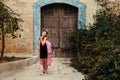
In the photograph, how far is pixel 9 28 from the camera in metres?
13.6

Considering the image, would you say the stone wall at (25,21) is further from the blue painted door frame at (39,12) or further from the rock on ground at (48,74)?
the rock on ground at (48,74)

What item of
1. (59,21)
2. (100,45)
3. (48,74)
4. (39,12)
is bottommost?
(48,74)

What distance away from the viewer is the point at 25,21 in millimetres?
16422

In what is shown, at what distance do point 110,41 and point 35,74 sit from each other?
286cm

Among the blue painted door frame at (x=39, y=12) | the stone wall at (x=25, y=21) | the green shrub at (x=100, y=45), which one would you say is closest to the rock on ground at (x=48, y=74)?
the green shrub at (x=100, y=45)

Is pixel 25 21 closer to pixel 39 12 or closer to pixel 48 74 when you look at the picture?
pixel 39 12

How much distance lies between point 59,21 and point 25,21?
1.57 m

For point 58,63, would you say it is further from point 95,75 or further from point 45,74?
point 95,75

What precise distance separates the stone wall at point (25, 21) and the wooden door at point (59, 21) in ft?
2.17

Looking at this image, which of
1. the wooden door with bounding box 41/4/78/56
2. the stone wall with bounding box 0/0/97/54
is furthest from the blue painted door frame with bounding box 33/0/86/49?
the wooden door with bounding box 41/4/78/56

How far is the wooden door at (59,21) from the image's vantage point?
16.8 meters

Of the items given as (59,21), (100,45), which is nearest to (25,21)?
(59,21)

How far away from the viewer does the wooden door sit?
661 inches

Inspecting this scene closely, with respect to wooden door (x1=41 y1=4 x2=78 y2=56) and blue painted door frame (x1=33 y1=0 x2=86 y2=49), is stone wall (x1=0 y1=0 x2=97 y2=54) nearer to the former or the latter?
blue painted door frame (x1=33 y1=0 x2=86 y2=49)
